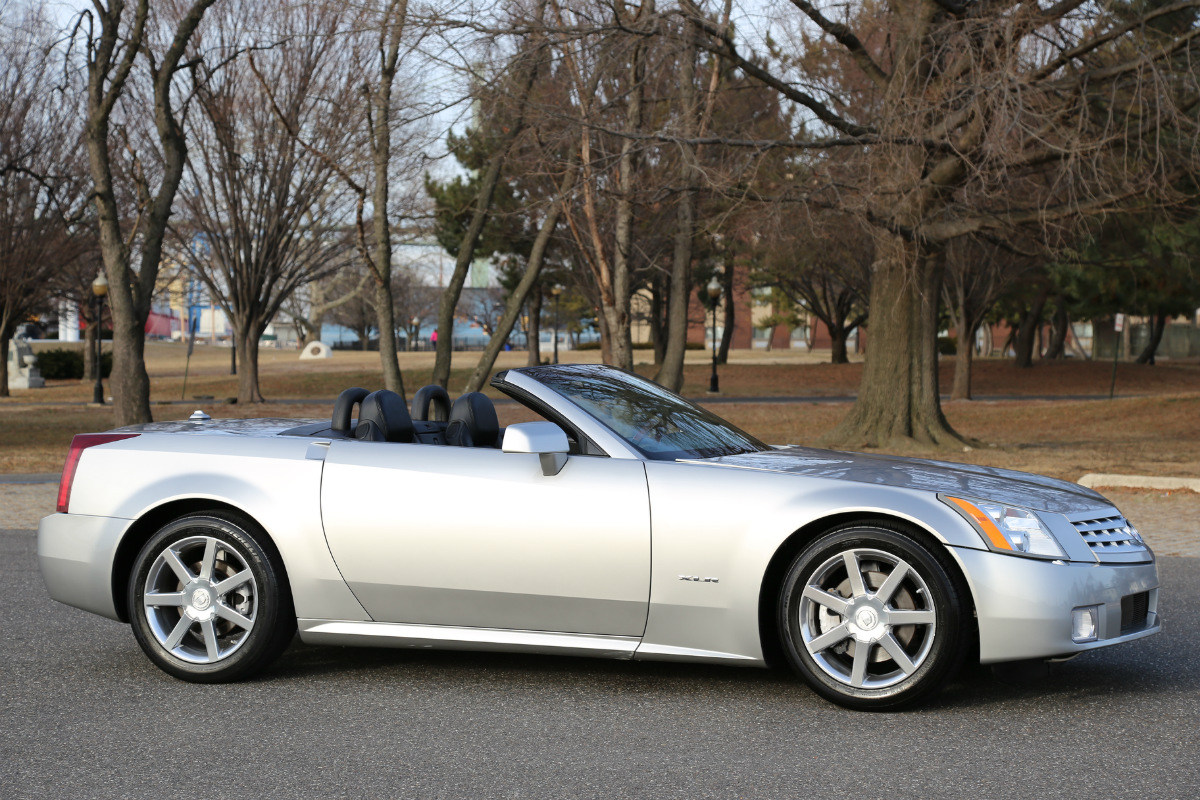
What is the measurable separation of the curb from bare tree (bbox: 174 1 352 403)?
40.8 feet

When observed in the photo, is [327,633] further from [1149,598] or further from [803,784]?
[1149,598]

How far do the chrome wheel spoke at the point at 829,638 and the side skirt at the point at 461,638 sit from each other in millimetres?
716

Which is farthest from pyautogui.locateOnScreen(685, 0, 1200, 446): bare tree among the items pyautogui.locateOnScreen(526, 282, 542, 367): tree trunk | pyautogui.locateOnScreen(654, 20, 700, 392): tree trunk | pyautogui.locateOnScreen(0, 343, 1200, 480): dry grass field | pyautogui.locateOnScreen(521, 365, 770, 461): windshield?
pyautogui.locateOnScreen(526, 282, 542, 367): tree trunk

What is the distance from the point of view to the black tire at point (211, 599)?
516 cm

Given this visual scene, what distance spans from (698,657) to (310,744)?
61.2 inches

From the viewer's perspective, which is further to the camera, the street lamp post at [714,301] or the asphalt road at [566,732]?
the street lamp post at [714,301]

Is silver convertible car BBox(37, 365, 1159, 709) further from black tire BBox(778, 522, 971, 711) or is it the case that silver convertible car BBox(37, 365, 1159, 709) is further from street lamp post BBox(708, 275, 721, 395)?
street lamp post BBox(708, 275, 721, 395)

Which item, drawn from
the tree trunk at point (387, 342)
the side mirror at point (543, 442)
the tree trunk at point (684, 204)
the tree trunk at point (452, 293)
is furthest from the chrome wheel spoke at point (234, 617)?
the tree trunk at point (452, 293)

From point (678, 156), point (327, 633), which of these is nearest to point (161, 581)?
point (327, 633)

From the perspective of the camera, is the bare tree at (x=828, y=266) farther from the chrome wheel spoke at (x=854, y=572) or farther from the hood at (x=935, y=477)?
the chrome wheel spoke at (x=854, y=572)

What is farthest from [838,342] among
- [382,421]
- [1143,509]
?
[382,421]

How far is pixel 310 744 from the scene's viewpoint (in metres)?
4.33

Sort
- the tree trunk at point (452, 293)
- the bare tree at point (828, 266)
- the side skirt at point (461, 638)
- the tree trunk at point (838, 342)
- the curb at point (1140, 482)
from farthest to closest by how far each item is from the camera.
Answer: the tree trunk at point (838, 342) < the bare tree at point (828, 266) < the tree trunk at point (452, 293) < the curb at point (1140, 482) < the side skirt at point (461, 638)

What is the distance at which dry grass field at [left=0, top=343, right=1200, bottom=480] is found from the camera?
17906 mm
